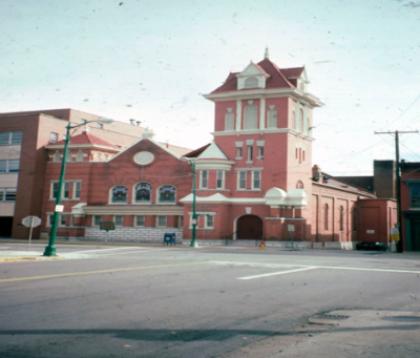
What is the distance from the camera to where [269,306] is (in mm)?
10156

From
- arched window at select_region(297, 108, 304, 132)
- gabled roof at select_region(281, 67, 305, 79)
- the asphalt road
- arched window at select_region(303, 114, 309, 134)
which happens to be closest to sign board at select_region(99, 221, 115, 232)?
arched window at select_region(297, 108, 304, 132)

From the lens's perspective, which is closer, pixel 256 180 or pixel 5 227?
pixel 256 180

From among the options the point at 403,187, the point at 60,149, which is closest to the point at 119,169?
the point at 60,149

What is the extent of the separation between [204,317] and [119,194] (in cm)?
4921

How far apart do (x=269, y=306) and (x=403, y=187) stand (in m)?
48.6

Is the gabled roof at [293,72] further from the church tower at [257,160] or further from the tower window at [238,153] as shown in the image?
the tower window at [238,153]

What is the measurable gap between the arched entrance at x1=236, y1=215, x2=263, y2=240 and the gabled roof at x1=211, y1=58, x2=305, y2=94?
13.3m

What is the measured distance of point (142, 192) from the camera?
5591 centimetres

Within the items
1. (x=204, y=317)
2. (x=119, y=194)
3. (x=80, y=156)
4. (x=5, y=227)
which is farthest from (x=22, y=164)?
(x=204, y=317)

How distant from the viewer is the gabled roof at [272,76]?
51906 mm

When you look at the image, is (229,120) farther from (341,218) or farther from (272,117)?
(341,218)

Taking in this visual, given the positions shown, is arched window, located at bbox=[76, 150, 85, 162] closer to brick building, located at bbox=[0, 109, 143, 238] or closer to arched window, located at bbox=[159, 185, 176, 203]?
brick building, located at bbox=[0, 109, 143, 238]

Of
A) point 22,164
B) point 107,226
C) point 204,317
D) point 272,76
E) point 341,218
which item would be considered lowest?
point 204,317

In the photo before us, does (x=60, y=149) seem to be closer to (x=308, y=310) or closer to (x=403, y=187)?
(x=403, y=187)
